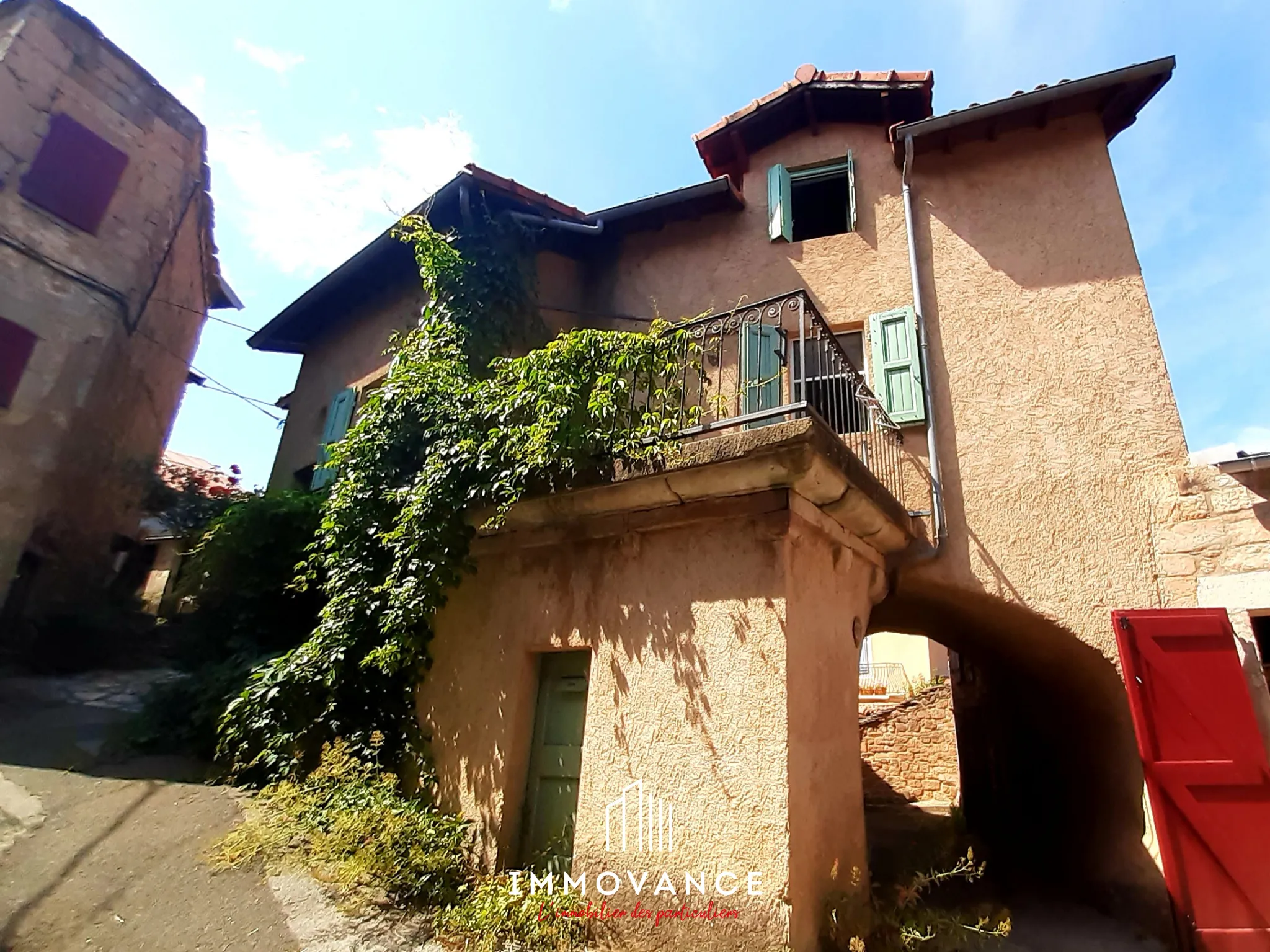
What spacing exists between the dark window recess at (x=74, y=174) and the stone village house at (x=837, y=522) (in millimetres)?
5116

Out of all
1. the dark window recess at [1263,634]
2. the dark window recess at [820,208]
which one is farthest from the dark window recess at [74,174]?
the dark window recess at [1263,634]

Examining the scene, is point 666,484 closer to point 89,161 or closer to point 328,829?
point 328,829

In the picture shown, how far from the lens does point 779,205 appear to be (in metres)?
7.15

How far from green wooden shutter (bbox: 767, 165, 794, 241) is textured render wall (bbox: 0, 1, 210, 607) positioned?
10007 mm

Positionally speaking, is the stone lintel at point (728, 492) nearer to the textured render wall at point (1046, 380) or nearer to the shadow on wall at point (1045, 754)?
the textured render wall at point (1046, 380)

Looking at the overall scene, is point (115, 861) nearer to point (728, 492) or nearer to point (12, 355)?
point (728, 492)

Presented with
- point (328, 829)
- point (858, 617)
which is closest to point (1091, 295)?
point (858, 617)

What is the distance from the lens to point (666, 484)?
3971 millimetres

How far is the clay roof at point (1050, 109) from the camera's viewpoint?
18.7 feet

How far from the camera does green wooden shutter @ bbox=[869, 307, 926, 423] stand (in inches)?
223

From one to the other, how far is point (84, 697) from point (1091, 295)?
35.5ft

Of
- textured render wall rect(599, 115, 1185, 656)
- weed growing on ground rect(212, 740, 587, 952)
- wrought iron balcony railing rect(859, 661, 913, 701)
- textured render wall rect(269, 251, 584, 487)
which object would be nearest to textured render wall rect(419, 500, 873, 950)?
weed growing on ground rect(212, 740, 587, 952)

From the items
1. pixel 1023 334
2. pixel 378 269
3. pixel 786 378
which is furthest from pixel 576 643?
pixel 378 269

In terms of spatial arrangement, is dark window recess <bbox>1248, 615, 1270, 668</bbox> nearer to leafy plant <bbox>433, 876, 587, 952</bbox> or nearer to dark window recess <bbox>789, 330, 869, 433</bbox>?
dark window recess <bbox>789, 330, 869, 433</bbox>
